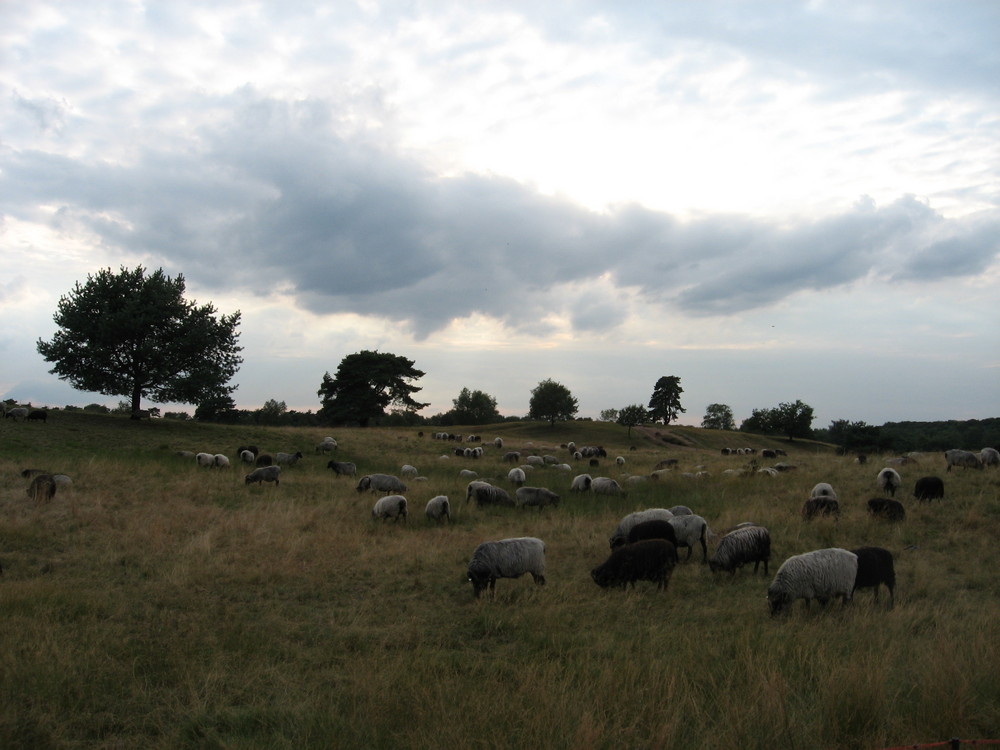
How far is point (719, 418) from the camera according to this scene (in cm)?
11638

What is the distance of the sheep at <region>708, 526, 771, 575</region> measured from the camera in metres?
11.4

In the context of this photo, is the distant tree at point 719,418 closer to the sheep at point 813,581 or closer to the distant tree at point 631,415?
the distant tree at point 631,415

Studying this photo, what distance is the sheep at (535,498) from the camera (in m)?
19.8

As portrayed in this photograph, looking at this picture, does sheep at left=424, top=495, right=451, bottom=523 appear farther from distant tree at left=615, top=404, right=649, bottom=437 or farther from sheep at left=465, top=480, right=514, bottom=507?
distant tree at left=615, top=404, right=649, bottom=437

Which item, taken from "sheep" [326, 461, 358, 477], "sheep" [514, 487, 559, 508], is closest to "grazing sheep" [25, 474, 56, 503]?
"sheep" [326, 461, 358, 477]

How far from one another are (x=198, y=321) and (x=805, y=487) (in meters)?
37.3

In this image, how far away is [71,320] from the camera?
114ft

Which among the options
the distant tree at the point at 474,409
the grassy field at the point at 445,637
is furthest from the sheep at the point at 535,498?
the distant tree at the point at 474,409

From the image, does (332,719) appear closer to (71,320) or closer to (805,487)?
(805,487)

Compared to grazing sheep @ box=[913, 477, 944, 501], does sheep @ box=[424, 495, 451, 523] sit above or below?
below

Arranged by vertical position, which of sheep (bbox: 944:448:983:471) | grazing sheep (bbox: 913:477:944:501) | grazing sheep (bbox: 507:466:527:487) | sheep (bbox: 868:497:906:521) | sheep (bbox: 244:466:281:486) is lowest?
grazing sheep (bbox: 507:466:527:487)

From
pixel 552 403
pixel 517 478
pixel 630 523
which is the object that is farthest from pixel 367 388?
pixel 630 523

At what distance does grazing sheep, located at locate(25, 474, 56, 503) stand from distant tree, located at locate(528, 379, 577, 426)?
65668 mm

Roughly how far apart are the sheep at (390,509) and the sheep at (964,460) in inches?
826
